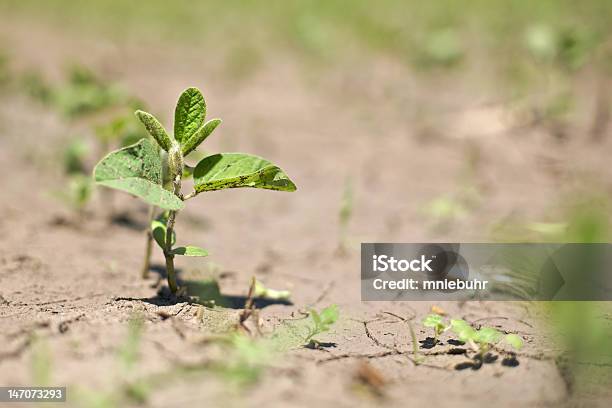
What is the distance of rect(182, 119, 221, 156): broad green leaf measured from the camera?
1888 millimetres

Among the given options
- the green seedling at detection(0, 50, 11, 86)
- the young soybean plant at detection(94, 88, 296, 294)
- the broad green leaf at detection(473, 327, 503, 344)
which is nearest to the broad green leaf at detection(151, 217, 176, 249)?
the young soybean plant at detection(94, 88, 296, 294)

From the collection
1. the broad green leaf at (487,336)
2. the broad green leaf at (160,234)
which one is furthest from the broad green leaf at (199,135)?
the broad green leaf at (487,336)

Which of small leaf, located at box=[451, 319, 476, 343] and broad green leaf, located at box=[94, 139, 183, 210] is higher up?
broad green leaf, located at box=[94, 139, 183, 210]

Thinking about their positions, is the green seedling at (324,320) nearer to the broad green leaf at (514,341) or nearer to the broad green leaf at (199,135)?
the broad green leaf at (514,341)

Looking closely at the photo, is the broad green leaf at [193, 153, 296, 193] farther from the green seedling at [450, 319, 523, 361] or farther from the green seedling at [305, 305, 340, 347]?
the green seedling at [450, 319, 523, 361]

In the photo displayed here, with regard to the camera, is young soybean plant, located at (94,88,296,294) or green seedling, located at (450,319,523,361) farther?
young soybean plant, located at (94,88,296,294)

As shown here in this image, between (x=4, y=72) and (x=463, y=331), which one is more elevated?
(x=4, y=72)

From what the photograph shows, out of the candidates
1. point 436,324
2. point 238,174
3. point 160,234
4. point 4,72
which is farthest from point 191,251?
point 4,72

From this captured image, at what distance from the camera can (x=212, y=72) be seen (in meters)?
5.85

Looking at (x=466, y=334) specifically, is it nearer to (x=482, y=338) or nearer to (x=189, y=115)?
(x=482, y=338)

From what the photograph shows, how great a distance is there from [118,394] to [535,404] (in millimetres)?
937

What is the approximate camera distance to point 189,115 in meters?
1.94

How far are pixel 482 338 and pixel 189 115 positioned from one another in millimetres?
1092

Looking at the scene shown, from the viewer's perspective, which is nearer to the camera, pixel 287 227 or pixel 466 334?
pixel 466 334
